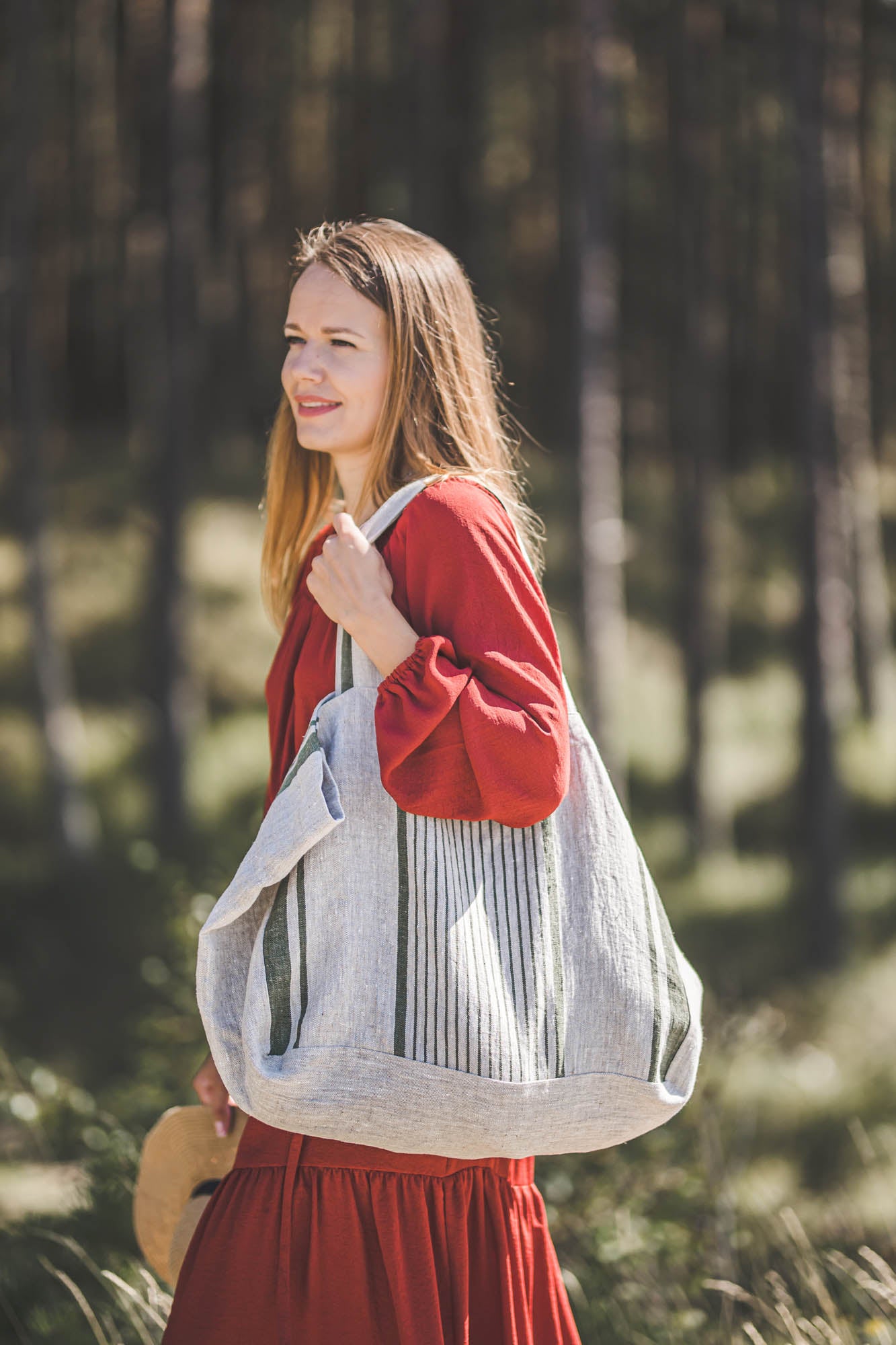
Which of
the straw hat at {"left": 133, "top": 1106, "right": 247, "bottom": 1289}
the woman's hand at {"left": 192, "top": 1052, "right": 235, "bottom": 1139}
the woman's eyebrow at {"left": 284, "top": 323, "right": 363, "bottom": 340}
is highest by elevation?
the woman's eyebrow at {"left": 284, "top": 323, "right": 363, "bottom": 340}

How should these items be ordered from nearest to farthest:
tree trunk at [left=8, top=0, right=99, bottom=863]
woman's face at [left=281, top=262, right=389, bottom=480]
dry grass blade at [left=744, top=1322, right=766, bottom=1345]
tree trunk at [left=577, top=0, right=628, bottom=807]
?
1. woman's face at [left=281, top=262, right=389, bottom=480]
2. dry grass blade at [left=744, top=1322, right=766, bottom=1345]
3. tree trunk at [left=577, top=0, right=628, bottom=807]
4. tree trunk at [left=8, top=0, right=99, bottom=863]

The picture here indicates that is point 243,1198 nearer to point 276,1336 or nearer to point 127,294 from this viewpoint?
point 276,1336

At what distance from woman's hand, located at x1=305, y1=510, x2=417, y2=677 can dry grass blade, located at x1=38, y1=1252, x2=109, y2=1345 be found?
1414 millimetres

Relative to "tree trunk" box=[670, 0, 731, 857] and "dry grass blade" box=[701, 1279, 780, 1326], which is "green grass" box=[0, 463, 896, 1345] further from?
"tree trunk" box=[670, 0, 731, 857]

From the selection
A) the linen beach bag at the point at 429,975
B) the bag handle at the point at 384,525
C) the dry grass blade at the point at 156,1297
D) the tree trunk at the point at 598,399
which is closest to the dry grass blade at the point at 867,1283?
the linen beach bag at the point at 429,975

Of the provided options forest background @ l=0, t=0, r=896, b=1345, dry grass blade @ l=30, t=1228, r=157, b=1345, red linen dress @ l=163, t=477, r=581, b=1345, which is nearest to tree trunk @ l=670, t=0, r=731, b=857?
forest background @ l=0, t=0, r=896, b=1345

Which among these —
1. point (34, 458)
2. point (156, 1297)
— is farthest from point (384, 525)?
point (34, 458)

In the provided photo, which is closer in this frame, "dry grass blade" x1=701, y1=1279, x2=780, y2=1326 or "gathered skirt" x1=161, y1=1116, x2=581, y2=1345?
"gathered skirt" x1=161, y1=1116, x2=581, y2=1345

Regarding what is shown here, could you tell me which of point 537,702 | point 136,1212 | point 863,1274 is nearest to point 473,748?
point 537,702

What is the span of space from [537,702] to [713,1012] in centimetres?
326

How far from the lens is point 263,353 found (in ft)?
73.7

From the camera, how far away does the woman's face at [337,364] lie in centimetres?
187

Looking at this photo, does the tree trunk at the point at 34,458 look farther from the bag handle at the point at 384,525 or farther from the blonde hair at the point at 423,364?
the bag handle at the point at 384,525

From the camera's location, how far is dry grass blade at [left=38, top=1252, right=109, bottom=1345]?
2.49m
